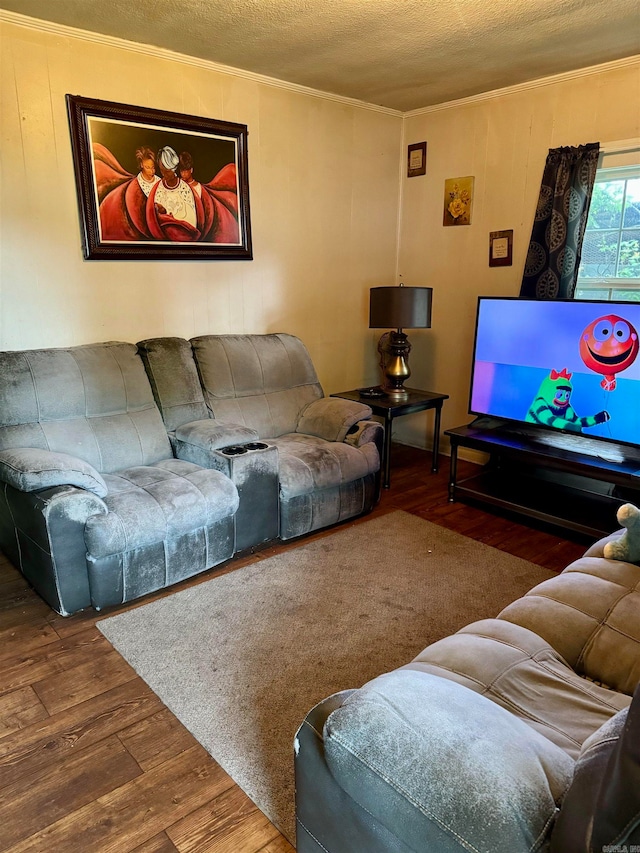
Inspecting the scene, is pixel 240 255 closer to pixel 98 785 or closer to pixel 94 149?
pixel 94 149

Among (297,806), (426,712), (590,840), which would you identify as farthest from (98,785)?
(590,840)

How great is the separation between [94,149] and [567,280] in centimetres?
278

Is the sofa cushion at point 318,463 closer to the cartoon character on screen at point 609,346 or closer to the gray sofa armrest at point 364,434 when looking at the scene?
the gray sofa armrest at point 364,434

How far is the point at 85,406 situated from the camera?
9.62 feet

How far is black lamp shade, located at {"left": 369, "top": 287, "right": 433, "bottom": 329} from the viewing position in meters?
3.79

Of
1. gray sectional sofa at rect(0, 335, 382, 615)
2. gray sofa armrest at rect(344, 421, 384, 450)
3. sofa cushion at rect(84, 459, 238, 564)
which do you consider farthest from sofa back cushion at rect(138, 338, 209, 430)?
gray sofa armrest at rect(344, 421, 384, 450)

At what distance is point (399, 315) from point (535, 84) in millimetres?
1643

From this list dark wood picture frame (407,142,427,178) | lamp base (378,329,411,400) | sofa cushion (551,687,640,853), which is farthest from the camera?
dark wood picture frame (407,142,427,178)

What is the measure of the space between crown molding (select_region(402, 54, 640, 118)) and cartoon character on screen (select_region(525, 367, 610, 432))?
5.73 feet

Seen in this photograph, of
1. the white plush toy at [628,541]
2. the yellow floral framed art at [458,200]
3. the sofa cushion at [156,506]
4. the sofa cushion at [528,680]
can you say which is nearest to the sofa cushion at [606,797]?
the sofa cushion at [528,680]

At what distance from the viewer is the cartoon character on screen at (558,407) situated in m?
3.16

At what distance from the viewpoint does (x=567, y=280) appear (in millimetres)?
3531

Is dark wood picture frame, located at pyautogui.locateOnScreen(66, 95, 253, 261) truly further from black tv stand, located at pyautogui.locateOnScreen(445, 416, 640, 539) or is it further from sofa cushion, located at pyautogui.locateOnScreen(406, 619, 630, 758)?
sofa cushion, located at pyautogui.locateOnScreen(406, 619, 630, 758)

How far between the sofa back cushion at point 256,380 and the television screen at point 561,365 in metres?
1.13
